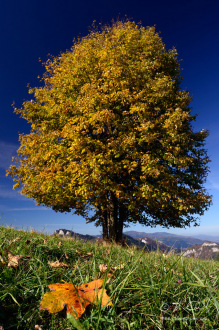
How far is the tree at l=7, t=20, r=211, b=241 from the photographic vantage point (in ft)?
34.2

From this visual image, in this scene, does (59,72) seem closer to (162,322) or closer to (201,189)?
(201,189)

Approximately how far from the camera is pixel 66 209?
15.5m

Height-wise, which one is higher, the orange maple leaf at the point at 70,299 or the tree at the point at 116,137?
the tree at the point at 116,137

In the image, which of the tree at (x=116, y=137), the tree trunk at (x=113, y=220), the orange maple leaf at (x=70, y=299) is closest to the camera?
the orange maple leaf at (x=70, y=299)

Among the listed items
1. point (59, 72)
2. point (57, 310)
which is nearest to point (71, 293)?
point (57, 310)

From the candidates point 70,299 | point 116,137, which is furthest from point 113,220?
point 70,299

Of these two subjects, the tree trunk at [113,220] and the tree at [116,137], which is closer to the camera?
the tree at [116,137]

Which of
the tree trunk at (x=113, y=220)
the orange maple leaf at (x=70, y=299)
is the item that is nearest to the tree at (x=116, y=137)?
the tree trunk at (x=113, y=220)

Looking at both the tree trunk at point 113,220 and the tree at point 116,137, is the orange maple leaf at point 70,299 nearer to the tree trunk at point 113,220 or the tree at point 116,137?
the tree at point 116,137

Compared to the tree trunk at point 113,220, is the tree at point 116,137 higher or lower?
higher

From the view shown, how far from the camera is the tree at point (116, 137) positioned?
10.4 m

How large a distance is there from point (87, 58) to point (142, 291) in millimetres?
13524

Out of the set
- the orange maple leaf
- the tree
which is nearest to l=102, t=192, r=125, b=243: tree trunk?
the tree

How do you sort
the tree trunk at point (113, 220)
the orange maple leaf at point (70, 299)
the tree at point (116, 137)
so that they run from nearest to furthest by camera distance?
the orange maple leaf at point (70, 299), the tree at point (116, 137), the tree trunk at point (113, 220)
